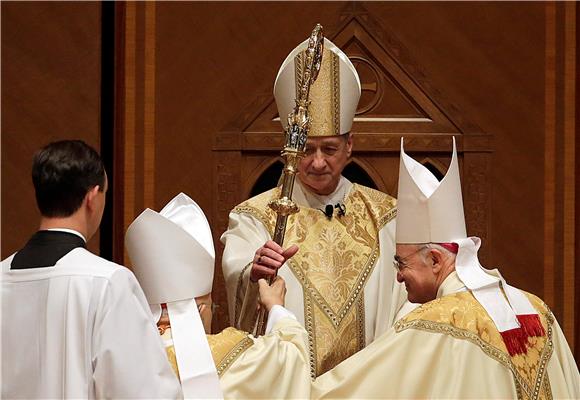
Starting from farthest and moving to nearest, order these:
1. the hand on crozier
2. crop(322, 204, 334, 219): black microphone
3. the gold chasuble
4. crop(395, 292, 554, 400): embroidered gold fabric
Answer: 1. crop(322, 204, 334, 219): black microphone
2. the gold chasuble
3. the hand on crozier
4. crop(395, 292, 554, 400): embroidered gold fabric

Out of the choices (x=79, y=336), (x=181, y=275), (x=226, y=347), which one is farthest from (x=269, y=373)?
(x=79, y=336)

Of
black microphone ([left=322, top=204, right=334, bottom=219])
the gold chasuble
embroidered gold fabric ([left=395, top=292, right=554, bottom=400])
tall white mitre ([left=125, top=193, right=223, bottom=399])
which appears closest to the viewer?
tall white mitre ([left=125, top=193, right=223, bottom=399])

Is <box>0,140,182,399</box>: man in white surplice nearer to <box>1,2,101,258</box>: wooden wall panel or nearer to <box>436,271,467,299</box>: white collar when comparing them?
<box>436,271,467,299</box>: white collar

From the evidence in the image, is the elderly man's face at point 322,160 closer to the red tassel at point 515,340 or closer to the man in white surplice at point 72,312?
the red tassel at point 515,340

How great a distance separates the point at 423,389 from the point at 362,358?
19 centimetres

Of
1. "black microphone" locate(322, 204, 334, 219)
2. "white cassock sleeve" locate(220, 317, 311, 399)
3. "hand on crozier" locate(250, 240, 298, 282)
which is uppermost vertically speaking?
"black microphone" locate(322, 204, 334, 219)

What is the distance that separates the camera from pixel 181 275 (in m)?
3.24

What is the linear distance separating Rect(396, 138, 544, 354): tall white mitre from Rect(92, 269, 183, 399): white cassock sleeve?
1.00 m

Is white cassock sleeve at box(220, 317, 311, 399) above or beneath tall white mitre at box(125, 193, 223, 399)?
beneath

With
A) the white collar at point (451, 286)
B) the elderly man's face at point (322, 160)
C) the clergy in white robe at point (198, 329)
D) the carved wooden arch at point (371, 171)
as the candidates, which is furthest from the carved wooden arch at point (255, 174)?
the white collar at point (451, 286)

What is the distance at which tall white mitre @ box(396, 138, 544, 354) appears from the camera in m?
3.27

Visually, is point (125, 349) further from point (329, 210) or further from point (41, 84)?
point (41, 84)

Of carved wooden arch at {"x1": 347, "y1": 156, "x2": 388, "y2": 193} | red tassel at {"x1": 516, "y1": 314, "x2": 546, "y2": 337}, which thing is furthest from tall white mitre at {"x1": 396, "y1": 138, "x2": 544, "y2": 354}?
carved wooden arch at {"x1": 347, "y1": 156, "x2": 388, "y2": 193}

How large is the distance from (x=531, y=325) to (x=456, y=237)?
332 millimetres
